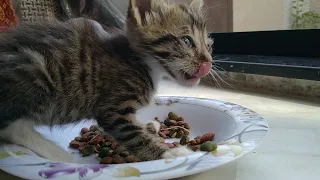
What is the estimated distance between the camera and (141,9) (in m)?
0.79

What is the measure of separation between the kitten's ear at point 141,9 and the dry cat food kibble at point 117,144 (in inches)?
10.6

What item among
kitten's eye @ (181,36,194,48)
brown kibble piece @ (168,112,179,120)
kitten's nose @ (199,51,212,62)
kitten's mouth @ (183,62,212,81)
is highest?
kitten's eye @ (181,36,194,48)

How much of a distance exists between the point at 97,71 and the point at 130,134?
147mm

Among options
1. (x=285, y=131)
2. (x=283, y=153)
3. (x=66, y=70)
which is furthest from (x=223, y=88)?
(x=66, y=70)

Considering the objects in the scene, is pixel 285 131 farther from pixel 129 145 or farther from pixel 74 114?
pixel 74 114

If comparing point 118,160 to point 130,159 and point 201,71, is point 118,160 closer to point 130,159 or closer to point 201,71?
point 130,159

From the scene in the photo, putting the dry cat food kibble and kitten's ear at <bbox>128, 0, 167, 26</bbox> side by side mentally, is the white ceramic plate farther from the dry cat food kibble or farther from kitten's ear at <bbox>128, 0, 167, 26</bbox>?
kitten's ear at <bbox>128, 0, 167, 26</bbox>

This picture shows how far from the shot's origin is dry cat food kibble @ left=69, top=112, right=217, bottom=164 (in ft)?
2.34

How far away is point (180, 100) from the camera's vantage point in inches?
41.5

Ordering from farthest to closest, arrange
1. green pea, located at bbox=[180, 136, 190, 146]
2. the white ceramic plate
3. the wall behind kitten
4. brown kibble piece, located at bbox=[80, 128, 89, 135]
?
the wall behind kitten → brown kibble piece, located at bbox=[80, 128, 89, 135] → green pea, located at bbox=[180, 136, 190, 146] → the white ceramic plate

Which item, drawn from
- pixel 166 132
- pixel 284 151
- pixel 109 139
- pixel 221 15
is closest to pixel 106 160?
pixel 109 139

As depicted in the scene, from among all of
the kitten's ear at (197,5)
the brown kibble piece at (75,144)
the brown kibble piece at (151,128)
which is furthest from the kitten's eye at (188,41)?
the brown kibble piece at (75,144)

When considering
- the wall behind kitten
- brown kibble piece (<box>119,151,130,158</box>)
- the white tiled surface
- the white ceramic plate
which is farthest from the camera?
the wall behind kitten

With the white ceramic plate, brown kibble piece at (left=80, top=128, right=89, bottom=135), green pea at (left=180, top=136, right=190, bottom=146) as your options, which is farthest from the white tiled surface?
brown kibble piece at (left=80, top=128, right=89, bottom=135)
